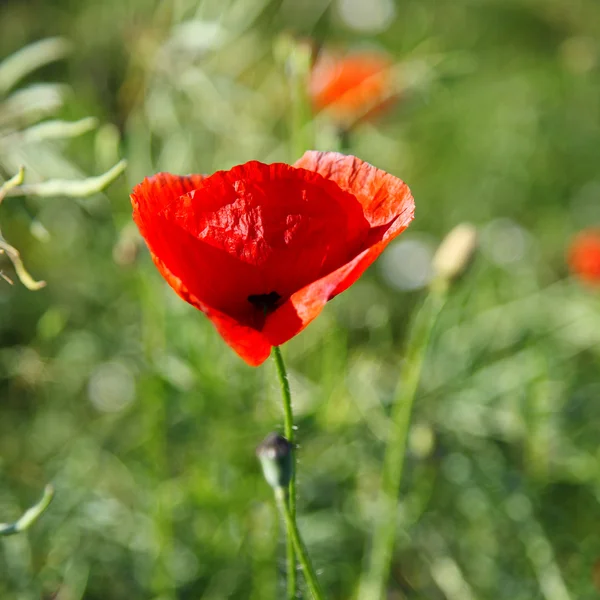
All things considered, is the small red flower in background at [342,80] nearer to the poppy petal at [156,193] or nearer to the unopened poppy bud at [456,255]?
the unopened poppy bud at [456,255]

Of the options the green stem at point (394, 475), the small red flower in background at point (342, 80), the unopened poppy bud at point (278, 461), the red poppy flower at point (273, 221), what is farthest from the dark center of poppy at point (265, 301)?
the small red flower in background at point (342, 80)

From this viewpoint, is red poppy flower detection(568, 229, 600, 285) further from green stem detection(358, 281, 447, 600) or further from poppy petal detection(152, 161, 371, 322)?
poppy petal detection(152, 161, 371, 322)

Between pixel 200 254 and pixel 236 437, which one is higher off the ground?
pixel 200 254

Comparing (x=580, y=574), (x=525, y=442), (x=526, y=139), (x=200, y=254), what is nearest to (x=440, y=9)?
(x=526, y=139)

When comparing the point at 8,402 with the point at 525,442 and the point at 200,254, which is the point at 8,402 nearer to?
the point at 525,442

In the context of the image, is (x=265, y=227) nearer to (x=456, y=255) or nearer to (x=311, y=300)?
(x=311, y=300)

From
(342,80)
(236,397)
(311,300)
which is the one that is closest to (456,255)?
(311,300)
